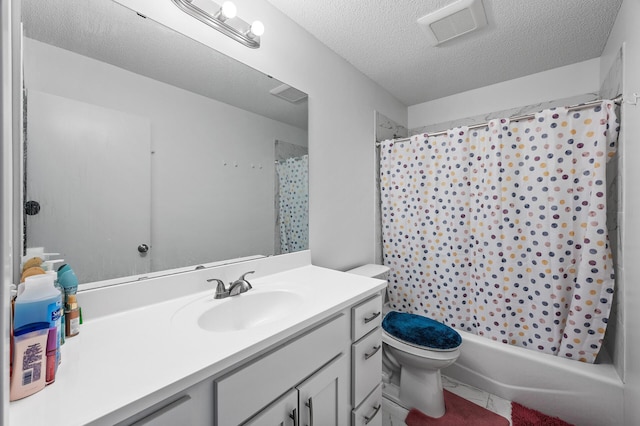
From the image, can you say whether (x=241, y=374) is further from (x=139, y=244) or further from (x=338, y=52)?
(x=338, y=52)

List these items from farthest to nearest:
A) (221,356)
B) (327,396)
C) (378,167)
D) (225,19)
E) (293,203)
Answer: (378,167) → (293,203) → (225,19) → (327,396) → (221,356)

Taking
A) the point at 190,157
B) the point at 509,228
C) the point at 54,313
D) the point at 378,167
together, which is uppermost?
the point at 378,167

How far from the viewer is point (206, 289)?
1.17 metres

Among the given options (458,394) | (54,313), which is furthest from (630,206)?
(54,313)

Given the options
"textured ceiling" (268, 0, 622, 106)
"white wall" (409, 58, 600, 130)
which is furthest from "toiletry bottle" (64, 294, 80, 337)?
"white wall" (409, 58, 600, 130)

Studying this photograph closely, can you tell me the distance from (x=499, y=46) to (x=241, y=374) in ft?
7.76

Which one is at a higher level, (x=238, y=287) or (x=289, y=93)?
(x=289, y=93)

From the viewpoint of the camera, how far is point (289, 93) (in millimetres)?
1546

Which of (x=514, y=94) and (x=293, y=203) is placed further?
(x=514, y=94)

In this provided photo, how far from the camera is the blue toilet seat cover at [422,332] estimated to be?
60.2 inches

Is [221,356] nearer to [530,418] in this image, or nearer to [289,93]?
[289,93]

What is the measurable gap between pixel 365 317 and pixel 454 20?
5.65 feet

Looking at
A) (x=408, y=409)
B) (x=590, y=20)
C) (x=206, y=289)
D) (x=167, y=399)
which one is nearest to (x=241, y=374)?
(x=167, y=399)

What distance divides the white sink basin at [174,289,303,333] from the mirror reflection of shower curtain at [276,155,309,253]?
→ 0.37m
